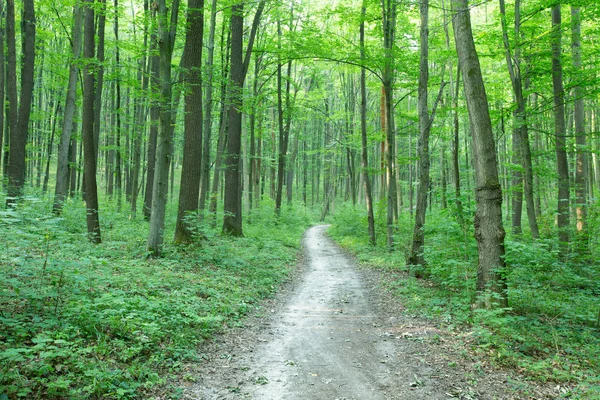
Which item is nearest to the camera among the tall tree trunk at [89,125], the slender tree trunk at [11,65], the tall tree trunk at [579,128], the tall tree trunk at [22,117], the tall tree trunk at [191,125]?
the tall tree trunk at [89,125]

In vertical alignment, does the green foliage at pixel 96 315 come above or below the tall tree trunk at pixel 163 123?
below

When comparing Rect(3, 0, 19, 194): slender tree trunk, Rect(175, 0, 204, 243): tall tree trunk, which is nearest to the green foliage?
Rect(175, 0, 204, 243): tall tree trunk

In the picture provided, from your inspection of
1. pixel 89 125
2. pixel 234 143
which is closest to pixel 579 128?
pixel 234 143

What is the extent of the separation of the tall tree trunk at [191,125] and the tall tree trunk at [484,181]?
696 cm

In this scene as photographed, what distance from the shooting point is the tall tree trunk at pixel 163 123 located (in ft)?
29.3

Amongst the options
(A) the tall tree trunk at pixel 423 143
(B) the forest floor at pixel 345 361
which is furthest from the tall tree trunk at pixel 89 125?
(A) the tall tree trunk at pixel 423 143

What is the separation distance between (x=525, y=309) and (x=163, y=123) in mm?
9009

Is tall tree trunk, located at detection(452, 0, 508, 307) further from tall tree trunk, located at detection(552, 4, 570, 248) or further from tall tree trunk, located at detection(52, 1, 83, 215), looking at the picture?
tall tree trunk, located at detection(52, 1, 83, 215)

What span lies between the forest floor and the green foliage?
51 centimetres

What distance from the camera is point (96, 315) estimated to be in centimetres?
458

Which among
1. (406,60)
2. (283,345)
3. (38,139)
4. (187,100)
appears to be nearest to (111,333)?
(283,345)

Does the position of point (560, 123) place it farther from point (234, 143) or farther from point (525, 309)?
point (234, 143)

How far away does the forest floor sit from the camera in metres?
4.12

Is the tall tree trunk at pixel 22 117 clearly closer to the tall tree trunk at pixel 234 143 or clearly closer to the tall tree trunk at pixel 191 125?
the tall tree trunk at pixel 191 125
